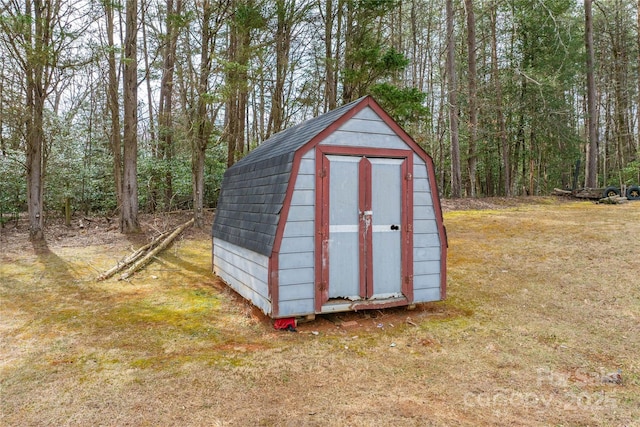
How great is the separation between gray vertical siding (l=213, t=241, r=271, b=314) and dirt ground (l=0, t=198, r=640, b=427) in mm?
251

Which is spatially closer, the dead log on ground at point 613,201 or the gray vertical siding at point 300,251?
the gray vertical siding at point 300,251

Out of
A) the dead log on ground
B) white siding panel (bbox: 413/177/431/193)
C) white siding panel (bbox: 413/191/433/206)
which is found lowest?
the dead log on ground

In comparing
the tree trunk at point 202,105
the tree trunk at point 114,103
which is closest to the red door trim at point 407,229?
the tree trunk at point 202,105

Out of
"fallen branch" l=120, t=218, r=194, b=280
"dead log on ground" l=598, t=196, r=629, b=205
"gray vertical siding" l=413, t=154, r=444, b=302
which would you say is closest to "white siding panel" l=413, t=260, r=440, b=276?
"gray vertical siding" l=413, t=154, r=444, b=302

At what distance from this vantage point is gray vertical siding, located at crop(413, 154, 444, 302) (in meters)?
4.94

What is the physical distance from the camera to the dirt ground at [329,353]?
268 centimetres

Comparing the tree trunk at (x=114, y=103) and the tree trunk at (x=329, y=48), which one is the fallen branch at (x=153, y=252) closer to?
the tree trunk at (x=114, y=103)

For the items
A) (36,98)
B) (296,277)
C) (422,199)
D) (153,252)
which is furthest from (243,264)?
(36,98)

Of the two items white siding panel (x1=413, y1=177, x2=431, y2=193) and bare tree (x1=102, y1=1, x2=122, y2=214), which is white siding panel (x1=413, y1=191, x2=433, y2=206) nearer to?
white siding panel (x1=413, y1=177, x2=431, y2=193)

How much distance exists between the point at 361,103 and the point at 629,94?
30094mm

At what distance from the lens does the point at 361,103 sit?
4.68 m

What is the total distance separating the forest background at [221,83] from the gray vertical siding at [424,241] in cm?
605

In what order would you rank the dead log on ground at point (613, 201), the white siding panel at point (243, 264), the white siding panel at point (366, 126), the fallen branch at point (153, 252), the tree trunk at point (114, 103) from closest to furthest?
the white siding panel at point (243, 264) < the white siding panel at point (366, 126) < the fallen branch at point (153, 252) < the tree trunk at point (114, 103) < the dead log on ground at point (613, 201)

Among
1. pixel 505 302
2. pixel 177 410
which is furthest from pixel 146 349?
pixel 505 302
